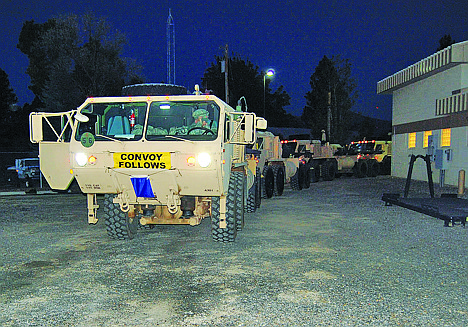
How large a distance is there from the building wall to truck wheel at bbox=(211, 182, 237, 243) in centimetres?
1305

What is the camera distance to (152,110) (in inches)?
301

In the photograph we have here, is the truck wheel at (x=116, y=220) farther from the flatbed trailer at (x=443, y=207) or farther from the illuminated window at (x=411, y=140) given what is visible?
the illuminated window at (x=411, y=140)

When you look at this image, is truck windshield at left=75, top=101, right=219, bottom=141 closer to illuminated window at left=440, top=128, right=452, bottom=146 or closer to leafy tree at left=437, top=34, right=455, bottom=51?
illuminated window at left=440, top=128, right=452, bottom=146

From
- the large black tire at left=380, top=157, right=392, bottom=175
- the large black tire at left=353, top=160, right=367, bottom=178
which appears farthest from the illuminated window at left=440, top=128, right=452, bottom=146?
the large black tire at left=380, top=157, right=392, bottom=175

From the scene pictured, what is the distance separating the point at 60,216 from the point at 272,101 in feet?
212

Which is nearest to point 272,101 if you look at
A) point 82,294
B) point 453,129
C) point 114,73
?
point 114,73

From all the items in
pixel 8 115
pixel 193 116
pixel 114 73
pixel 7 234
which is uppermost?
pixel 114 73

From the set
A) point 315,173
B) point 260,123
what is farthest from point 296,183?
point 260,123

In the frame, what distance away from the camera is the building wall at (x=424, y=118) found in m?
19.1

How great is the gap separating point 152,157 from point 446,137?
59.0ft

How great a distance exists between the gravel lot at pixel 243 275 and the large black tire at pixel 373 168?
1706 centimetres

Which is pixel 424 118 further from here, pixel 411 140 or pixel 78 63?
pixel 78 63

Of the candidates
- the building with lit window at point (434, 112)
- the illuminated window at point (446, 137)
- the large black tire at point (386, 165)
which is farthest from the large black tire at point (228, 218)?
the large black tire at point (386, 165)

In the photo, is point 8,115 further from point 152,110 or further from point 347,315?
point 347,315
